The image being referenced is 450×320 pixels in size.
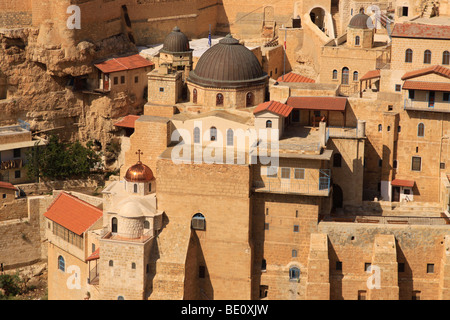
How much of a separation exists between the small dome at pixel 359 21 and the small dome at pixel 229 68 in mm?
14127

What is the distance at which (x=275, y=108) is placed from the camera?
77375mm

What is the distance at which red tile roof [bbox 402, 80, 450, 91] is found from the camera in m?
79.5

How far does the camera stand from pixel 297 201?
7538 centimetres

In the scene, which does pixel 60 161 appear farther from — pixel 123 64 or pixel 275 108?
pixel 275 108

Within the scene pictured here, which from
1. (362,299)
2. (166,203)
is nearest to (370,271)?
(362,299)

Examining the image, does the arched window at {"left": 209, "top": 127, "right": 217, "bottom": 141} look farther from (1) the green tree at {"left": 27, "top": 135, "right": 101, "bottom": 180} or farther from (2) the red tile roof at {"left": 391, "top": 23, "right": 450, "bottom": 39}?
(1) the green tree at {"left": 27, "top": 135, "right": 101, "bottom": 180}

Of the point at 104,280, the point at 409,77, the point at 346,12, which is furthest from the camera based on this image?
the point at 346,12

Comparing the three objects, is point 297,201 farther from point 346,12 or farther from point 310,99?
point 346,12

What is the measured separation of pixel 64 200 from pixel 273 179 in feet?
48.4

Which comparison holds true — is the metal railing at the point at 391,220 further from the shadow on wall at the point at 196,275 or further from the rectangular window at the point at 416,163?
the shadow on wall at the point at 196,275

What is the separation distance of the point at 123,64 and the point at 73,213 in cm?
1618

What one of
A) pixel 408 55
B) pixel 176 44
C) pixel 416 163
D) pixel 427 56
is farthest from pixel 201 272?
pixel 427 56

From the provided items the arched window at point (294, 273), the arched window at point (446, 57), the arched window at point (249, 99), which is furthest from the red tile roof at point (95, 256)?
the arched window at point (446, 57)

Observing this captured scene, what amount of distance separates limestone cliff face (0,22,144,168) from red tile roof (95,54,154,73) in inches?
33.7
